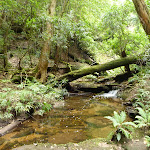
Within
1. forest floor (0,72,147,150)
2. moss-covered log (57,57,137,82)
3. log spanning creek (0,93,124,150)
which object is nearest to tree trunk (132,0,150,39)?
moss-covered log (57,57,137,82)

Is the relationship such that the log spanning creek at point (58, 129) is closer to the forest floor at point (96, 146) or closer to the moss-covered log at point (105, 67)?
the forest floor at point (96, 146)

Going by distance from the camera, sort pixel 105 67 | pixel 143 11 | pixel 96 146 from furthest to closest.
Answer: pixel 105 67
pixel 143 11
pixel 96 146

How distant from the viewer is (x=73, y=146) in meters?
2.91

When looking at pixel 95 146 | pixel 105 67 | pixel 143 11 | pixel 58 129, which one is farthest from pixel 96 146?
pixel 105 67

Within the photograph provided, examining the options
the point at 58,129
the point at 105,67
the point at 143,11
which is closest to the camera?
the point at 58,129

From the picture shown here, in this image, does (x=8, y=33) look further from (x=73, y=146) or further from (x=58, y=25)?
(x=73, y=146)

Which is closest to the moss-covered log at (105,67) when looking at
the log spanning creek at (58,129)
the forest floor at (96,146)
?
the log spanning creek at (58,129)

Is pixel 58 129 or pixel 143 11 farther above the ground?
pixel 143 11

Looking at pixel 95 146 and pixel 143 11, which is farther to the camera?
pixel 143 11

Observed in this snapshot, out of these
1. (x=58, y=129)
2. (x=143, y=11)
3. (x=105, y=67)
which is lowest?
(x=58, y=129)

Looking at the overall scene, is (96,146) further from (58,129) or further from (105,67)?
(105,67)

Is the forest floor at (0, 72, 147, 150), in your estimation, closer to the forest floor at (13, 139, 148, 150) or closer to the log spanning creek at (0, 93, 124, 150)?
the forest floor at (13, 139, 148, 150)

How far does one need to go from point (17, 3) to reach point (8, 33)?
289cm

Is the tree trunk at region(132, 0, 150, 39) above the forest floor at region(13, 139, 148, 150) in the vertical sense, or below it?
above
